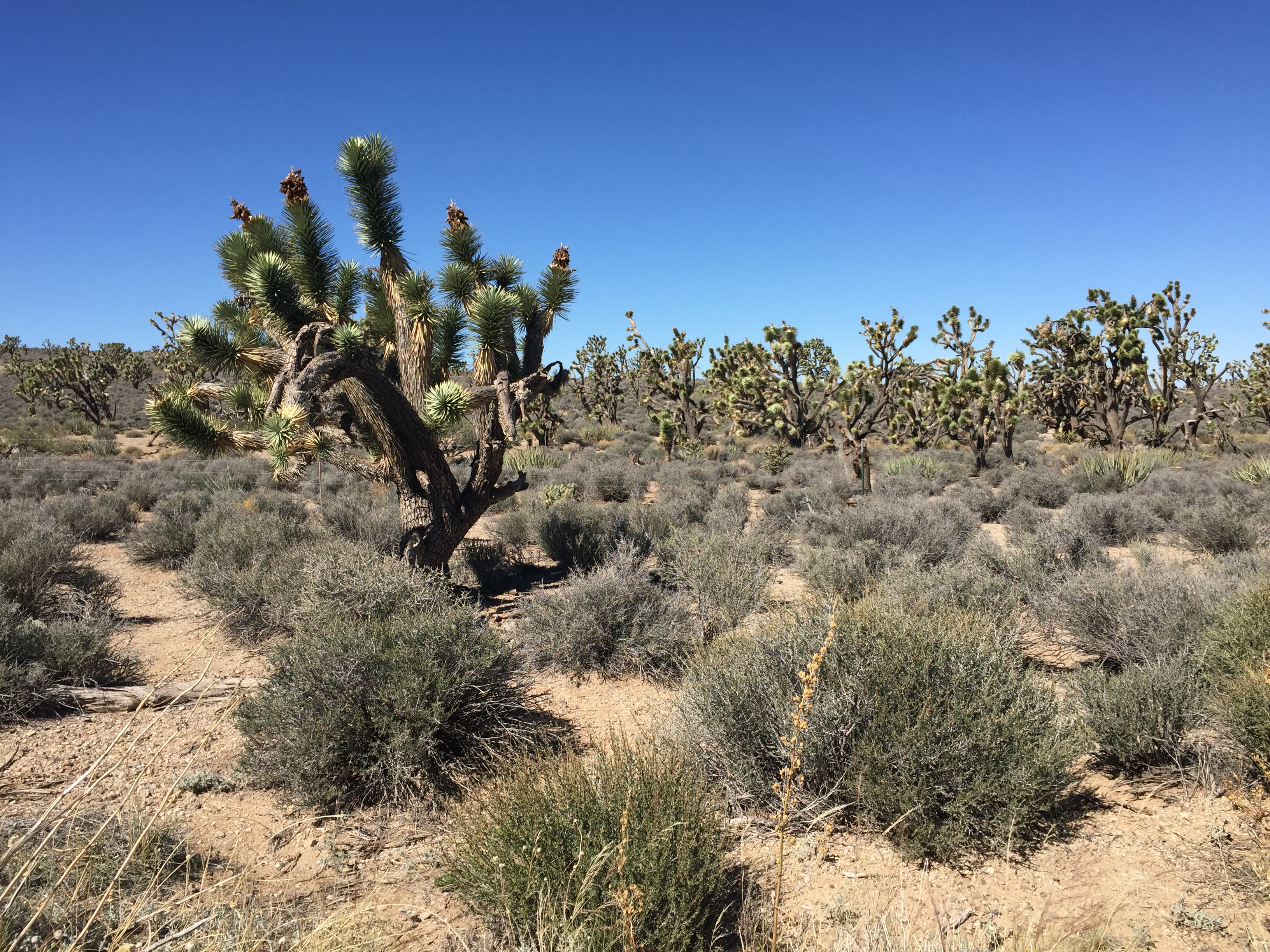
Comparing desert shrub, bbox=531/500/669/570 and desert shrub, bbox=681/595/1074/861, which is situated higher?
desert shrub, bbox=531/500/669/570

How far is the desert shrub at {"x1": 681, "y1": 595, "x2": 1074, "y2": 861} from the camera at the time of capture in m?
3.70

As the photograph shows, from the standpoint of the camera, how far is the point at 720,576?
7.45 metres

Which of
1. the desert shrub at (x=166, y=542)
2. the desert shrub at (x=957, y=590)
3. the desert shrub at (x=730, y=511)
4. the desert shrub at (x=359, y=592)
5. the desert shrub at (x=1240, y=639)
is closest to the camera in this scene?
the desert shrub at (x=1240, y=639)

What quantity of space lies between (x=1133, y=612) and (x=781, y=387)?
14.4 meters

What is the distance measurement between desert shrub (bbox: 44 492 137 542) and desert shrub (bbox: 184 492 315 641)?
1.78m

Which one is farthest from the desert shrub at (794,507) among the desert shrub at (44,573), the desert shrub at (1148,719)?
the desert shrub at (44,573)

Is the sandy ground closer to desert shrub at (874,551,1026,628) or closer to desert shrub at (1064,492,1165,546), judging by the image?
desert shrub at (874,551,1026,628)

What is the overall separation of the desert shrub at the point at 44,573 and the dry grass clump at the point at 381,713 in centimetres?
383

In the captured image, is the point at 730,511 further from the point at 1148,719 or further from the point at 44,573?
the point at 44,573

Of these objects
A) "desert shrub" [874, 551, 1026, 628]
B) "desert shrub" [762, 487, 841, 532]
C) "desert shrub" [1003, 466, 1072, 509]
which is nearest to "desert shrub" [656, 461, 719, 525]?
"desert shrub" [762, 487, 841, 532]

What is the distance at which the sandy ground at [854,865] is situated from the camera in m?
3.10

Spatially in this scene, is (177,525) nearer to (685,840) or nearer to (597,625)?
(597,625)

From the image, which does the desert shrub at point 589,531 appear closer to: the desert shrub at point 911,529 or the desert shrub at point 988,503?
the desert shrub at point 911,529

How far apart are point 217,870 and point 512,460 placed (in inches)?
635
